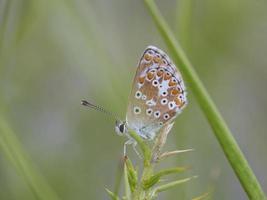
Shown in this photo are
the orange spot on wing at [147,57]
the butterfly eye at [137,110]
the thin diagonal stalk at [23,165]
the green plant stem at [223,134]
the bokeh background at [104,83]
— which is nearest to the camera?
the green plant stem at [223,134]

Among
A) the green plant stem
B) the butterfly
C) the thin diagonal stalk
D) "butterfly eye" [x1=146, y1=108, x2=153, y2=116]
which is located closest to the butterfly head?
the butterfly

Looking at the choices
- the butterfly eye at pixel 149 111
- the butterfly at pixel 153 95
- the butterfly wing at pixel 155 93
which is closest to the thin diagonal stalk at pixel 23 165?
the butterfly at pixel 153 95

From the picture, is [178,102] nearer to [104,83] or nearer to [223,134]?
[104,83]

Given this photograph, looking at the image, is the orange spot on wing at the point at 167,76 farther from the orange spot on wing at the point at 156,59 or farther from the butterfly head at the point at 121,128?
the butterfly head at the point at 121,128

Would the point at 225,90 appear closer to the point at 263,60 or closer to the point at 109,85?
the point at 263,60

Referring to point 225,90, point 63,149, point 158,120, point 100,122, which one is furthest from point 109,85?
point 225,90

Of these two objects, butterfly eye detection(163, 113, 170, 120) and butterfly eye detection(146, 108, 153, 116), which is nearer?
butterfly eye detection(163, 113, 170, 120)

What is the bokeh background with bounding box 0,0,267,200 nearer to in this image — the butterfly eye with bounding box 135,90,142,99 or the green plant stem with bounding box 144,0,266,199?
the butterfly eye with bounding box 135,90,142,99

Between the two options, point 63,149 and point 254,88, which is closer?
point 63,149
